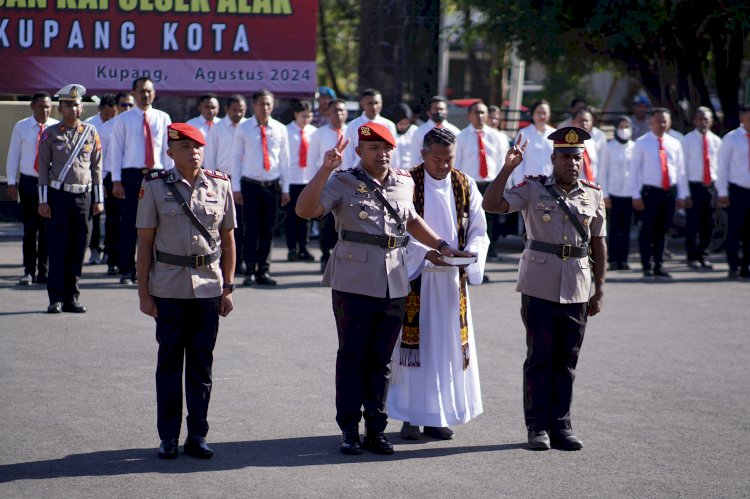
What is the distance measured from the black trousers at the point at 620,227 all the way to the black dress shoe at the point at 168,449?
1048cm

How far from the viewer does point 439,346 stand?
779 cm

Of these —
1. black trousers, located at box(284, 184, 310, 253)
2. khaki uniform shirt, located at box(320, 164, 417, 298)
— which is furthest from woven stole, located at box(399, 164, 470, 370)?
black trousers, located at box(284, 184, 310, 253)

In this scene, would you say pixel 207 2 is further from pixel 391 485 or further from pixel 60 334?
pixel 391 485

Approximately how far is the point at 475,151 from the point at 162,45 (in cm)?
598

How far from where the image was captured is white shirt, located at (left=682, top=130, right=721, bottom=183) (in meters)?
17.1

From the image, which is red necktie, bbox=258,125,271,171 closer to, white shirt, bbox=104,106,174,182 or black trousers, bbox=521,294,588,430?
white shirt, bbox=104,106,174,182

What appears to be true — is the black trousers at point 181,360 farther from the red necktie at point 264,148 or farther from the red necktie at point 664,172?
the red necktie at point 664,172

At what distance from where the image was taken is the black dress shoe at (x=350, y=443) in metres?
7.36

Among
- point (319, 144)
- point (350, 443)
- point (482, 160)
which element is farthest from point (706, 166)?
point (350, 443)

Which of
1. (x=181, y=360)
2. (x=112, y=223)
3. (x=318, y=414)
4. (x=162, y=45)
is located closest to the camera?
(x=181, y=360)

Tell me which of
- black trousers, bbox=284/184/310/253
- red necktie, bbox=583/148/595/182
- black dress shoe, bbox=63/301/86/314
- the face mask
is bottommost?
black dress shoe, bbox=63/301/86/314

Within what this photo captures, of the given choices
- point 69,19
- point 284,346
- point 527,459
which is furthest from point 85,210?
point 69,19

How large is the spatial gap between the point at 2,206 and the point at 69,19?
3.37 meters

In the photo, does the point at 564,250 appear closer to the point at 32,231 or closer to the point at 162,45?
the point at 32,231
